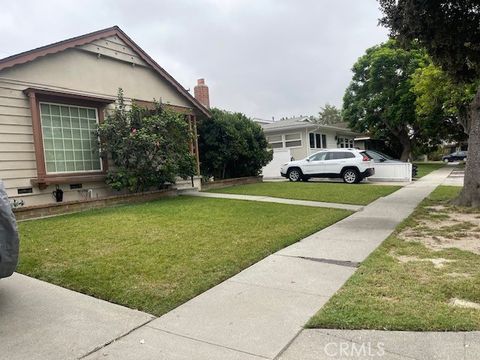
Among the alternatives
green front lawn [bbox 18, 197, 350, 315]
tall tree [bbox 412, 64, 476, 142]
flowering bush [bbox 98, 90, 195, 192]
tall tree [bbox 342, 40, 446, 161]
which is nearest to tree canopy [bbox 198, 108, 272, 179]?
flowering bush [bbox 98, 90, 195, 192]

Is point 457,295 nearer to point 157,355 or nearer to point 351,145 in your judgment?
point 157,355

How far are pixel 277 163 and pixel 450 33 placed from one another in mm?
16244

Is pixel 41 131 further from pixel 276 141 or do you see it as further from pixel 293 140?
pixel 276 141

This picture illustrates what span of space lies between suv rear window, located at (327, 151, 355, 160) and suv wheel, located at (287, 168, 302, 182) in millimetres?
1763

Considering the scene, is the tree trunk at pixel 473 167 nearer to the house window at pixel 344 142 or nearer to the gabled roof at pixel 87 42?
the gabled roof at pixel 87 42

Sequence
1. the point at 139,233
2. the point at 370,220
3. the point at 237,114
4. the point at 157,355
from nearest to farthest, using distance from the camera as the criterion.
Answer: the point at 157,355 → the point at 139,233 → the point at 370,220 → the point at 237,114

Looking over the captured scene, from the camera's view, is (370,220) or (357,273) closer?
(357,273)

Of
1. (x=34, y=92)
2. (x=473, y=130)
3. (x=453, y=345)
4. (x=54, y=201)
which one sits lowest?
(x=453, y=345)

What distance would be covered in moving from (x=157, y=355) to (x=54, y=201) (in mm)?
8632

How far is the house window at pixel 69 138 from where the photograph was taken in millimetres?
10547

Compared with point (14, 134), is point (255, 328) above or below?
below

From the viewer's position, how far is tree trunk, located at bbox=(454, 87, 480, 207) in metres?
10.1

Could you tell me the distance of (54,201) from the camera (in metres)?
10.5

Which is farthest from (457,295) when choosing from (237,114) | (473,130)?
(237,114)
